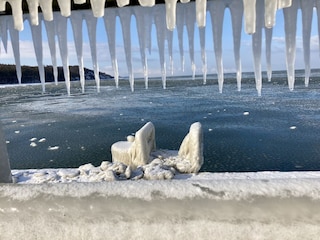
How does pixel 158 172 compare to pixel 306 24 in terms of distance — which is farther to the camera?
pixel 158 172

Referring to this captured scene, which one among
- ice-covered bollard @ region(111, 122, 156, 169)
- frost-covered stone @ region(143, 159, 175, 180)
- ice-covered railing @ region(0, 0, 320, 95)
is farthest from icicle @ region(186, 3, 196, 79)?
ice-covered bollard @ region(111, 122, 156, 169)

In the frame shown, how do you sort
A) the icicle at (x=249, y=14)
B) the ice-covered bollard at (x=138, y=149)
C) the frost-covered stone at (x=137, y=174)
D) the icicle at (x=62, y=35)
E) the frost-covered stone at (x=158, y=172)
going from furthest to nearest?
the ice-covered bollard at (x=138, y=149)
the frost-covered stone at (x=137, y=174)
the frost-covered stone at (x=158, y=172)
the icicle at (x=62, y=35)
the icicle at (x=249, y=14)

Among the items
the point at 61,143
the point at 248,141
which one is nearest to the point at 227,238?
the point at 248,141

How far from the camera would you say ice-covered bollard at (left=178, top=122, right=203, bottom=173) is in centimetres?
435

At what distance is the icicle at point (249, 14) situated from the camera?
5.32ft

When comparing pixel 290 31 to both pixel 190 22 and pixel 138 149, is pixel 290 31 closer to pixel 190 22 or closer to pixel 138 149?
pixel 190 22

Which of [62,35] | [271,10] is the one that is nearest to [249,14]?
[271,10]

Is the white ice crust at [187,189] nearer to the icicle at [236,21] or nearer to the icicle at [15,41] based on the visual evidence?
the icicle at [236,21]

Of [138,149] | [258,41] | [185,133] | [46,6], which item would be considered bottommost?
[185,133]

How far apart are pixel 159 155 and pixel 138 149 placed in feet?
1.70

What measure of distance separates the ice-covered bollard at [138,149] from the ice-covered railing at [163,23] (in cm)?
219

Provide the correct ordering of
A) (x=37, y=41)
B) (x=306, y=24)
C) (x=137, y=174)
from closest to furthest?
(x=306, y=24) → (x=37, y=41) → (x=137, y=174)

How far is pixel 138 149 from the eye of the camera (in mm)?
4836

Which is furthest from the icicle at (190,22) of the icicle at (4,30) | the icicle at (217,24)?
the icicle at (4,30)
